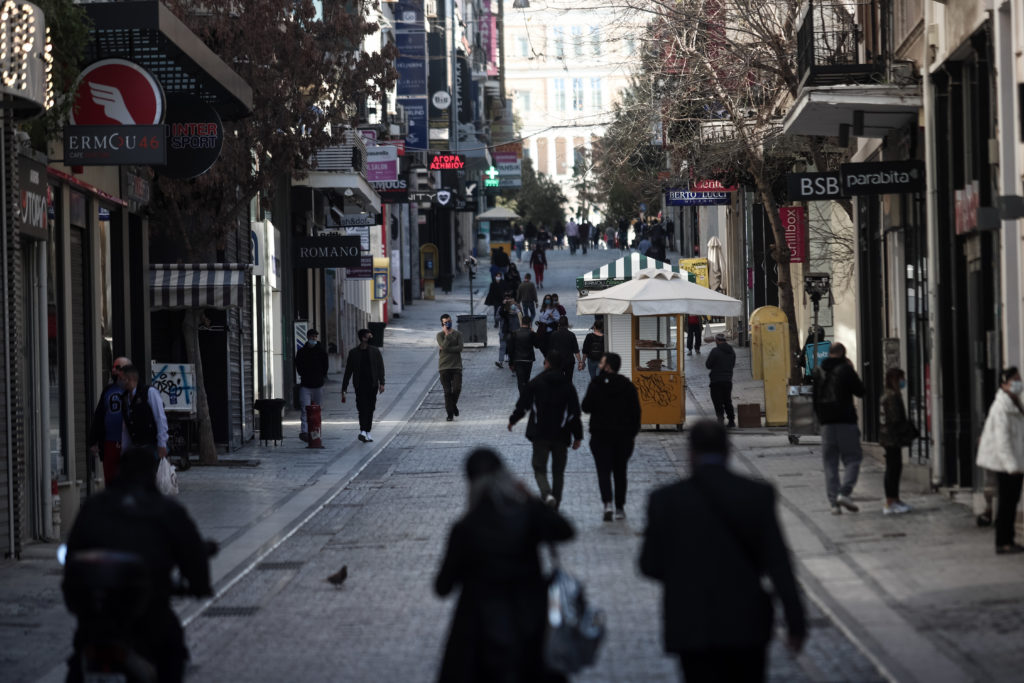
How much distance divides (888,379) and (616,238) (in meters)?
67.0

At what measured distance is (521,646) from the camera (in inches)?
263

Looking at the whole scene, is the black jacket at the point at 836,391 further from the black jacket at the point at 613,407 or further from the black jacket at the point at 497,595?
the black jacket at the point at 497,595

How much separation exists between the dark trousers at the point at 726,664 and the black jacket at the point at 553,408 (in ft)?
32.4

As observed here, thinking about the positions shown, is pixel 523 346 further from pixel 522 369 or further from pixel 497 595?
pixel 497 595

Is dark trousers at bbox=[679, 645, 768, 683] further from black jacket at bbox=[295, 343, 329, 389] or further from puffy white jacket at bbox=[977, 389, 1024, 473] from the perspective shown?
black jacket at bbox=[295, 343, 329, 389]

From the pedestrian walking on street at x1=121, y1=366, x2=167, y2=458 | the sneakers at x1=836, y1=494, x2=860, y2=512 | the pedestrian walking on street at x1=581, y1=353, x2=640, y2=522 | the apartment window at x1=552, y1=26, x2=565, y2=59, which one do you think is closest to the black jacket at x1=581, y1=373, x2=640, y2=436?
the pedestrian walking on street at x1=581, y1=353, x2=640, y2=522

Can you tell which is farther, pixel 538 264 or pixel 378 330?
pixel 538 264

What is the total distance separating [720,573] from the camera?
644cm

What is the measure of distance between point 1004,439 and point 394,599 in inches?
193

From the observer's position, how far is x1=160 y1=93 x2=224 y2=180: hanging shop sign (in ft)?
62.8

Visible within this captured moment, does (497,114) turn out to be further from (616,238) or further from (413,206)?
(413,206)

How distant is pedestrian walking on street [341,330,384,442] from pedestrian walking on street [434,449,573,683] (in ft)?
62.7

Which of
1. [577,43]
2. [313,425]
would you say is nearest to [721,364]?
[577,43]

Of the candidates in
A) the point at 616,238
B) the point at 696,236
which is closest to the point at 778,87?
the point at 696,236
